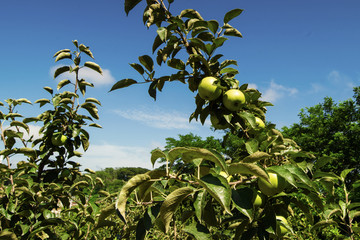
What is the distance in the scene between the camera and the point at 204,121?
184 cm

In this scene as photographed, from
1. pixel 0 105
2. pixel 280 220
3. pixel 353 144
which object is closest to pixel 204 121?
pixel 280 220

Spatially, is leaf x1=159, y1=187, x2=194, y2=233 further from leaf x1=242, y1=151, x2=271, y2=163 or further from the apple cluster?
the apple cluster

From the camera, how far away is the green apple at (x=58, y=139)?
9.54 feet

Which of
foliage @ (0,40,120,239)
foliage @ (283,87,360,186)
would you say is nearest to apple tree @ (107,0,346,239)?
foliage @ (0,40,120,239)

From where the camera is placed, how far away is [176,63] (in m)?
1.76

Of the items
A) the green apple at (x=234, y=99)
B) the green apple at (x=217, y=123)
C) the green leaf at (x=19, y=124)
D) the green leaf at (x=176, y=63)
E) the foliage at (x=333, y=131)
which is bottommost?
the green apple at (x=217, y=123)

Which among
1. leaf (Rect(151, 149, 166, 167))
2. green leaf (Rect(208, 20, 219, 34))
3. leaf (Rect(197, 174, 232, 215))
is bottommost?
leaf (Rect(197, 174, 232, 215))

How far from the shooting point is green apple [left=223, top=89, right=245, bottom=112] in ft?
5.21

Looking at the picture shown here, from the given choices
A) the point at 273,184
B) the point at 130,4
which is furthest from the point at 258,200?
the point at 130,4

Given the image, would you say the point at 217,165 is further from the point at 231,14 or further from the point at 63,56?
the point at 63,56

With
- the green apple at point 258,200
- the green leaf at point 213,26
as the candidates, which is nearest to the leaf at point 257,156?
the green apple at point 258,200

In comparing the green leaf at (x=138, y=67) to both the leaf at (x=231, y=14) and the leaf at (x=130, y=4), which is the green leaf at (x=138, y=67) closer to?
the leaf at (x=130, y=4)

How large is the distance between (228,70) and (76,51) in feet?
7.66

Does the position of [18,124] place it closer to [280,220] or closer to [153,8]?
[153,8]
